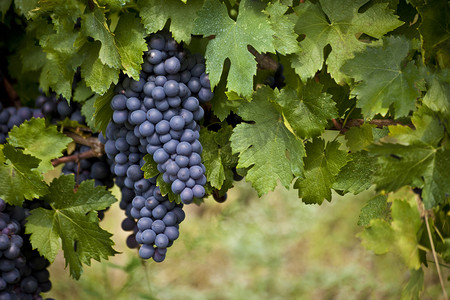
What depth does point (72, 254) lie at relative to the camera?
3.88 ft

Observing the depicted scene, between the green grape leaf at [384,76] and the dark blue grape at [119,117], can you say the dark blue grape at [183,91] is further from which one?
→ the green grape leaf at [384,76]

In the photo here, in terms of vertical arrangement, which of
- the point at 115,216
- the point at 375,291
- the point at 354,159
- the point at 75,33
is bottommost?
the point at 115,216

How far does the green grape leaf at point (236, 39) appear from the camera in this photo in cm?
101

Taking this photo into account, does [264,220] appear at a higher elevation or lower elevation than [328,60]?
lower

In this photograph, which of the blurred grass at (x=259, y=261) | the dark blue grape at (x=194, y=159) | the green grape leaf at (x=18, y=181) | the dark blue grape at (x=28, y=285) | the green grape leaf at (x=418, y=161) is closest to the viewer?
the green grape leaf at (x=418, y=161)

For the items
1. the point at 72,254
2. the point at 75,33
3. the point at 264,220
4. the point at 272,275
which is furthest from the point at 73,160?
the point at 264,220

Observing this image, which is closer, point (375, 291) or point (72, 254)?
point (72, 254)

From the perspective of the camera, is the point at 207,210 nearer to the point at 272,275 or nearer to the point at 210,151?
the point at 272,275

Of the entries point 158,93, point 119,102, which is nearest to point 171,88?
point 158,93

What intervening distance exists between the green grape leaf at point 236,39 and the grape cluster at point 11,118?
0.64 metres

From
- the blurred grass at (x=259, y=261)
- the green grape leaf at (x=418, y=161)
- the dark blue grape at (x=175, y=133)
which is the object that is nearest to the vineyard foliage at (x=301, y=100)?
the green grape leaf at (x=418, y=161)

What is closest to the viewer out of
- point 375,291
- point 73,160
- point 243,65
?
point 243,65

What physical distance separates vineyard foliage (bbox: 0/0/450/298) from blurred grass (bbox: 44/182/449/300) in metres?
1.84

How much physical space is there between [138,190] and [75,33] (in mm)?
403
